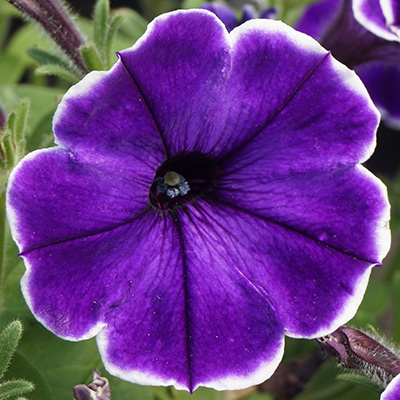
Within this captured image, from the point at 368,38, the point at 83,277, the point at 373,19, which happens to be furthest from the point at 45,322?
the point at 368,38

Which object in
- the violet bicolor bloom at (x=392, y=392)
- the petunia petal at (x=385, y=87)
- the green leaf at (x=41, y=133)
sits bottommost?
the petunia petal at (x=385, y=87)

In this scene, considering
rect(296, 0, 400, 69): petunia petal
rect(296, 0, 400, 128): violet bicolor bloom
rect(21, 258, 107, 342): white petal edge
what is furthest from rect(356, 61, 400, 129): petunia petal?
rect(21, 258, 107, 342): white petal edge

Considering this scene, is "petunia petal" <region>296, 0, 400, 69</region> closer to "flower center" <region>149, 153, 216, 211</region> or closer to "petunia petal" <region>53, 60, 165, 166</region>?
"flower center" <region>149, 153, 216, 211</region>

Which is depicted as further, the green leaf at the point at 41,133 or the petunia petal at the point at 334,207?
the green leaf at the point at 41,133

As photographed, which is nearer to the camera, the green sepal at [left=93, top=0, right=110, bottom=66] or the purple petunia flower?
the purple petunia flower

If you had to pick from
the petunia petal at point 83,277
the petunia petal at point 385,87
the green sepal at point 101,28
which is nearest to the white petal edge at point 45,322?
the petunia petal at point 83,277

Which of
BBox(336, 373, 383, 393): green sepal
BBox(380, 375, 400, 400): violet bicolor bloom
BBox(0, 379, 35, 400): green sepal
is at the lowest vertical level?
BBox(336, 373, 383, 393): green sepal

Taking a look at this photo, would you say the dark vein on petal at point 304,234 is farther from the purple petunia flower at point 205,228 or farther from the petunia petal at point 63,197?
the petunia petal at point 63,197
